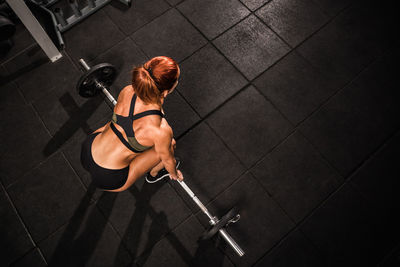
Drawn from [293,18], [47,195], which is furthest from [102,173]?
[293,18]

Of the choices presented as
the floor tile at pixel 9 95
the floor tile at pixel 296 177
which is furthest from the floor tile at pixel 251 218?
the floor tile at pixel 9 95

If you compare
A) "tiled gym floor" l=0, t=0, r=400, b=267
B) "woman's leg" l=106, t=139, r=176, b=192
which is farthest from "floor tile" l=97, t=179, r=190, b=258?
"woman's leg" l=106, t=139, r=176, b=192

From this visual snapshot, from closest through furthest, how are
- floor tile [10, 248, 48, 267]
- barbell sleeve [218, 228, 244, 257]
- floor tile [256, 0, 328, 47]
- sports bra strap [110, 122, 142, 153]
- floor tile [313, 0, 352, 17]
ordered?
sports bra strap [110, 122, 142, 153]
barbell sleeve [218, 228, 244, 257]
floor tile [10, 248, 48, 267]
floor tile [256, 0, 328, 47]
floor tile [313, 0, 352, 17]

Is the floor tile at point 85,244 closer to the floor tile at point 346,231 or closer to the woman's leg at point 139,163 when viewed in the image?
the woman's leg at point 139,163

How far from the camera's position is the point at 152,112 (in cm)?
225

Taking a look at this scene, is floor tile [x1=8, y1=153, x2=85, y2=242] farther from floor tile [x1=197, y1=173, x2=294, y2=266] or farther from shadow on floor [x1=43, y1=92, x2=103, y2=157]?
floor tile [x1=197, y1=173, x2=294, y2=266]

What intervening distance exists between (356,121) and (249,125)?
1541 mm

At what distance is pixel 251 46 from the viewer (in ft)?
13.8

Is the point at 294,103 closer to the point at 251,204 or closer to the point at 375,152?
the point at 375,152

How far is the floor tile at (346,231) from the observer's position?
321 centimetres

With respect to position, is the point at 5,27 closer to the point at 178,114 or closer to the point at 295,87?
the point at 178,114

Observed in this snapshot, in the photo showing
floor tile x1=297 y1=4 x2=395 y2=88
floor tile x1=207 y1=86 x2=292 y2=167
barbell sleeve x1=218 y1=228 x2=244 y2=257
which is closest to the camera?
barbell sleeve x1=218 y1=228 x2=244 y2=257

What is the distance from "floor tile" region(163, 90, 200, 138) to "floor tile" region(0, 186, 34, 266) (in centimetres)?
223

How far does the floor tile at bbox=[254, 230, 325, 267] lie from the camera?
3186 millimetres
